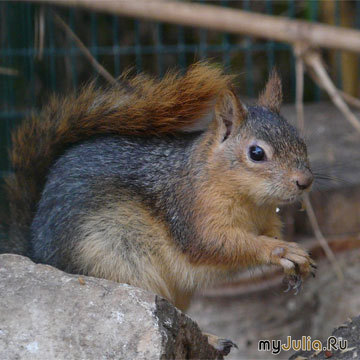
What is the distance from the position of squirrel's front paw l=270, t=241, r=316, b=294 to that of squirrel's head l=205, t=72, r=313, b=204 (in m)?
0.14

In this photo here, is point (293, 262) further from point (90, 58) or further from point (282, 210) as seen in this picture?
point (90, 58)

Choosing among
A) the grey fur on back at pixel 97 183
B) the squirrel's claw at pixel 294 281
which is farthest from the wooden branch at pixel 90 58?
the squirrel's claw at pixel 294 281

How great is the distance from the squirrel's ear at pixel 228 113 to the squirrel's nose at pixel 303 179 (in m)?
0.27

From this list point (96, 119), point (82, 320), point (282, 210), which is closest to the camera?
point (82, 320)

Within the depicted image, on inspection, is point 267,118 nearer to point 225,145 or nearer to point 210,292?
point 225,145

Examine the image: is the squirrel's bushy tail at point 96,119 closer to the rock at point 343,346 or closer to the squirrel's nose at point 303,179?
the squirrel's nose at point 303,179

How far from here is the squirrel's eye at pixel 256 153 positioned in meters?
2.03

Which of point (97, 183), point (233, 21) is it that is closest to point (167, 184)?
point (97, 183)

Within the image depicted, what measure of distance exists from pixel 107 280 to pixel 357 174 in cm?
199

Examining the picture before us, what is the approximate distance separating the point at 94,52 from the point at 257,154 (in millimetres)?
2271

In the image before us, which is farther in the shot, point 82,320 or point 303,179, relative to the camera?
point 303,179

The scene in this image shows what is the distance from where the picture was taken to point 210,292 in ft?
11.2

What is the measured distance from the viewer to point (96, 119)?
2.25 metres

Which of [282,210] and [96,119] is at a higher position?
[96,119]
